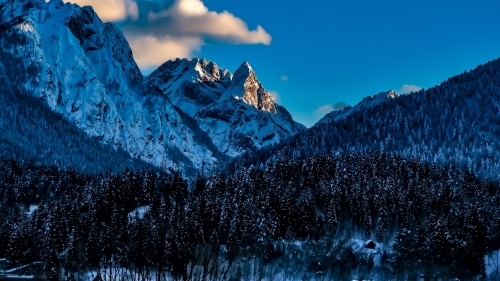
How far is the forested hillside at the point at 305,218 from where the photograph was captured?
8781cm

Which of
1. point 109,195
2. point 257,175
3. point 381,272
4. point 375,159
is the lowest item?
point 381,272

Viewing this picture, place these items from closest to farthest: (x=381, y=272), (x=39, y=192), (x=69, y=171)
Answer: (x=381, y=272) → (x=39, y=192) → (x=69, y=171)

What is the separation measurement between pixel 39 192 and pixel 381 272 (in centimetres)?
13048

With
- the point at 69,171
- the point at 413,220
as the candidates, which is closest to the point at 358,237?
the point at 413,220

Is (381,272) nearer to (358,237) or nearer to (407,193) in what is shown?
(358,237)

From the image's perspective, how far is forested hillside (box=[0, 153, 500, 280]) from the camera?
87.8 meters

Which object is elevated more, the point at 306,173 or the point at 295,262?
the point at 306,173

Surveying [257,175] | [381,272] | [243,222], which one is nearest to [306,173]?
[257,175]

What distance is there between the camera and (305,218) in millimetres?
109375

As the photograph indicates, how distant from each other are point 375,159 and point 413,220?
60.2m

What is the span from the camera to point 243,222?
100000mm

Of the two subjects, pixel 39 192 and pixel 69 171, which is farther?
pixel 69 171

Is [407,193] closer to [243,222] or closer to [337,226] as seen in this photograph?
[337,226]

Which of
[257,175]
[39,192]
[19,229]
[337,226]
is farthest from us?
[39,192]
